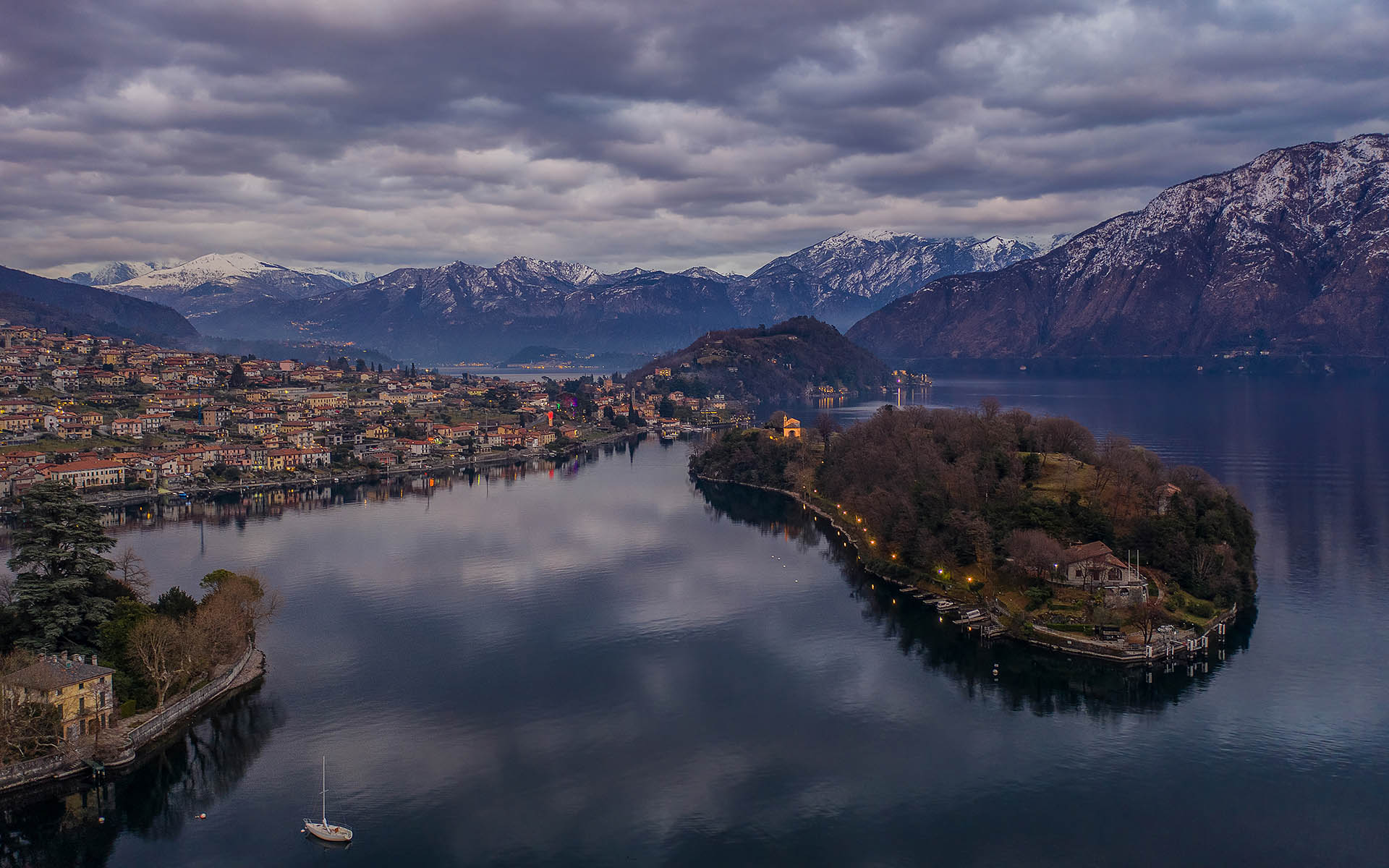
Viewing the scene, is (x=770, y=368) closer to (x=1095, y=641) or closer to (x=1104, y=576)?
(x=1104, y=576)

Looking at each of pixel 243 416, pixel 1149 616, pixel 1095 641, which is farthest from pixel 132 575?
pixel 243 416

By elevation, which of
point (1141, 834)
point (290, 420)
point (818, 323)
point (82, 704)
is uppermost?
point (818, 323)

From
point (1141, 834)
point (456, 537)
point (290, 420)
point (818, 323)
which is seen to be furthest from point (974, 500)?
point (818, 323)

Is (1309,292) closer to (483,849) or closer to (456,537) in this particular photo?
(456,537)

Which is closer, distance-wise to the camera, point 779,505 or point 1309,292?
point 779,505

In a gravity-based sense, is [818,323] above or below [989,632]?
above

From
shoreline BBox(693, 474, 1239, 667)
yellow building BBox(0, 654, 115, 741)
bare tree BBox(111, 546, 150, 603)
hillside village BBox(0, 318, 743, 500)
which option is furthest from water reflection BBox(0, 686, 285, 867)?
hillside village BBox(0, 318, 743, 500)
